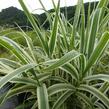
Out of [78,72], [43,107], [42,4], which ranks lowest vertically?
[43,107]

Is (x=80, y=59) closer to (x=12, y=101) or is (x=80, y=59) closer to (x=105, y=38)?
(x=105, y=38)

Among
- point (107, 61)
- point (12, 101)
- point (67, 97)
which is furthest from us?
point (12, 101)

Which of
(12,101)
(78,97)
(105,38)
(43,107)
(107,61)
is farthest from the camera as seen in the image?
(12,101)

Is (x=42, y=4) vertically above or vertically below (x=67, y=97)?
above

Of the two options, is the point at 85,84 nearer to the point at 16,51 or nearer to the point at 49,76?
the point at 49,76

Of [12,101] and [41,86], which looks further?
[12,101]

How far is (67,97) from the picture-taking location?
1.54 metres

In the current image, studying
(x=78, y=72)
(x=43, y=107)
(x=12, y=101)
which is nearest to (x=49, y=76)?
(x=78, y=72)

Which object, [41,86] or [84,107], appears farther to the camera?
[84,107]

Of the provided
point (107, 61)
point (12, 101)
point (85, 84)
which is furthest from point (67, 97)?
point (12, 101)

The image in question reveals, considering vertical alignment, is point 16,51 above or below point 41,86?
above

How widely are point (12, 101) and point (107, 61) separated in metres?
0.71

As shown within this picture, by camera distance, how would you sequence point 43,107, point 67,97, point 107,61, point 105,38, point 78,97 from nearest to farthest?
point 43,107, point 105,38, point 67,97, point 78,97, point 107,61

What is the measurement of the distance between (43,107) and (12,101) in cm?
123
